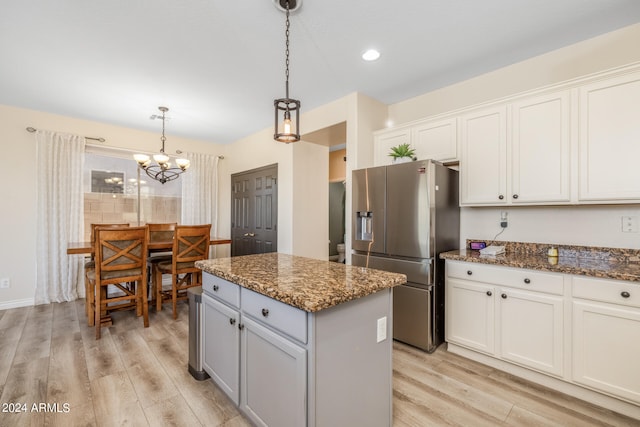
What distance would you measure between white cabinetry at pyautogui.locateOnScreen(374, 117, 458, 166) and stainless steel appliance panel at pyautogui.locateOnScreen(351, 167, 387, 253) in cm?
48

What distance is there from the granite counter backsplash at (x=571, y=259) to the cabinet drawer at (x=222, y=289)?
1.79m

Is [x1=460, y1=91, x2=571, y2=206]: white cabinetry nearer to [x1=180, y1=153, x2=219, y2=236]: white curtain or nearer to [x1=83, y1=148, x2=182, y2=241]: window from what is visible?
[x1=180, y1=153, x2=219, y2=236]: white curtain

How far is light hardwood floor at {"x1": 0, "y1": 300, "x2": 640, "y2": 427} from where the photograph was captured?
1727 millimetres

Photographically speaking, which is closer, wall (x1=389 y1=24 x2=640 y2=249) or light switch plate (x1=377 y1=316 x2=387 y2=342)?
light switch plate (x1=377 y1=316 x2=387 y2=342)

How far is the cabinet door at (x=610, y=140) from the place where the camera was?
191 centimetres

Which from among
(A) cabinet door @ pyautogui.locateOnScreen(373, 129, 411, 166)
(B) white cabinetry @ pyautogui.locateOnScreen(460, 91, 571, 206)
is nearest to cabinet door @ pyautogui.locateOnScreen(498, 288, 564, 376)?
(B) white cabinetry @ pyautogui.locateOnScreen(460, 91, 571, 206)

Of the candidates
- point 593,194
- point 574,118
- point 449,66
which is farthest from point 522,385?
point 449,66

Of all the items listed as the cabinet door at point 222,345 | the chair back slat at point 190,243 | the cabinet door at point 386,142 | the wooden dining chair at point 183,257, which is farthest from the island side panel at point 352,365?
the chair back slat at point 190,243

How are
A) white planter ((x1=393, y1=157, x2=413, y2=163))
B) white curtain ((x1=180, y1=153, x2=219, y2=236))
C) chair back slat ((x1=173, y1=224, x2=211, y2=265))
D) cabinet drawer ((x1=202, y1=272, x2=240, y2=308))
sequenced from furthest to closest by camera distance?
white curtain ((x1=180, y1=153, x2=219, y2=236)) → chair back slat ((x1=173, y1=224, x2=211, y2=265)) → white planter ((x1=393, y1=157, x2=413, y2=163)) → cabinet drawer ((x1=202, y1=272, x2=240, y2=308))

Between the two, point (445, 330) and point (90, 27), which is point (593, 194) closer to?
point (445, 330)

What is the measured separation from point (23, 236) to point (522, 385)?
19.0ft

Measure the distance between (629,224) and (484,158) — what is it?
1.09 m

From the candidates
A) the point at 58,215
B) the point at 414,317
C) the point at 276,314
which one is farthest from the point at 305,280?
the point at 58,215

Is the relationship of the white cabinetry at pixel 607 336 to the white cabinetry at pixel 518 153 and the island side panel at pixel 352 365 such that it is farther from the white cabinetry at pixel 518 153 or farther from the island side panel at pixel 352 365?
the island side panel at pixel 352 365
